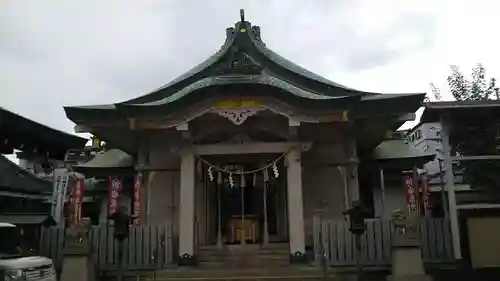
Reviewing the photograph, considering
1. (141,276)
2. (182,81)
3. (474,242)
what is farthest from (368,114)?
(141,276)

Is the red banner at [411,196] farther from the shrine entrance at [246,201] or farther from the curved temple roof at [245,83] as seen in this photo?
the shrine entrance at [246,201]

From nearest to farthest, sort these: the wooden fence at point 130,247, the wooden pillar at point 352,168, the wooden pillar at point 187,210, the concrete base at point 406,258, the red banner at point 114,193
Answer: the concrete base at point 406,258
the wooden fence at point 130,247
the wooden pillar at point 187,210
the wooden pillar at point 352,168
the red banner at point 114,193

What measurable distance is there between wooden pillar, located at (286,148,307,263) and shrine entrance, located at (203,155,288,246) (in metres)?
0.71

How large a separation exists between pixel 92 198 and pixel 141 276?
903cm

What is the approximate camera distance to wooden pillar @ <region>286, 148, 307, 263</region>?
13.0 metres

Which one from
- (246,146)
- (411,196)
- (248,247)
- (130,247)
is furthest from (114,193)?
(411,196)

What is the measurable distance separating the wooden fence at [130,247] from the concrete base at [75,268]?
1.33 metres

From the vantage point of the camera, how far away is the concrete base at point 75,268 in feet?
36.8

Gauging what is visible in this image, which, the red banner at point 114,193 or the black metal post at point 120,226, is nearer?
the black metal post at point 120,226

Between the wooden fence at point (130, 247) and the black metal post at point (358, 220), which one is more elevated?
the black metal post at point (358, 220)

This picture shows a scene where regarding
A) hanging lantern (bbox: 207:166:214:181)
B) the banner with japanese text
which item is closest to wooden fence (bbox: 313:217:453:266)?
the banner with japanese text

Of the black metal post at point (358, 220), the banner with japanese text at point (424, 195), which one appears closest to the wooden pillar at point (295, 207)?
the black metal post at point (358, 220)

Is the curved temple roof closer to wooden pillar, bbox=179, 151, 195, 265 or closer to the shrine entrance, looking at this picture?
wooden pillar, bbox=179, 151, 195, 265

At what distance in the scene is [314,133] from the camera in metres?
14.8
